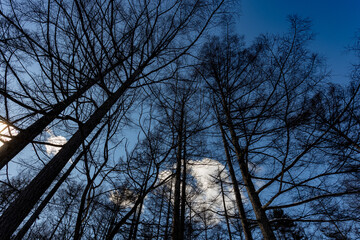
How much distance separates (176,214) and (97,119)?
8.85 feet

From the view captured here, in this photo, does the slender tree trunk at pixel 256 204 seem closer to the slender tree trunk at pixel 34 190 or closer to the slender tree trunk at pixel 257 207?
the slender tree trunk at pixel 257 207

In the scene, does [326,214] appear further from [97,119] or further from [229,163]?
[97,119]

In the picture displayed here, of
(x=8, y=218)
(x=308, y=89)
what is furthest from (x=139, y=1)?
(x=308, y=89)

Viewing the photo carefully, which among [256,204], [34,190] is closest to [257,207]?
[256,204]

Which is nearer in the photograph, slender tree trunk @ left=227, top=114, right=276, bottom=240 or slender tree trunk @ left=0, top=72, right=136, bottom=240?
slender tree trunk @ left=0, top=72, right=136, bottom=240

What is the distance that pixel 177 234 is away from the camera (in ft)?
10.3

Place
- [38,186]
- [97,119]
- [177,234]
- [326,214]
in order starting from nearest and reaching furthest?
1. [38,186]
2. [326,214]
3. [97,119]
4. [177,234]

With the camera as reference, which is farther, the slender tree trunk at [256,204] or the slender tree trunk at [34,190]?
the slender tree trunk at [256,204]

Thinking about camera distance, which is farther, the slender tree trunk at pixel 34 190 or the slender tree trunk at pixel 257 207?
the slender tree trunk at pixel 257 207

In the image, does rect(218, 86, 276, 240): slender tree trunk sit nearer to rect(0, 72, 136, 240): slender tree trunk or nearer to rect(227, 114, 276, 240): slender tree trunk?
rect(227, 114, 276, 240): slender tree trunk

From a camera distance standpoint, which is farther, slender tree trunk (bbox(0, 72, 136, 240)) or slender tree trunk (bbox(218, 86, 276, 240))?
slender tree trunk (bbox(218, 86, 276, 240))

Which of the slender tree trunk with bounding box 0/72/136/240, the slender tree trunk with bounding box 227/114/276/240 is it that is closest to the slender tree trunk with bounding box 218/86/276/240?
the slender tree trunk with bounding box 227/114/276/240

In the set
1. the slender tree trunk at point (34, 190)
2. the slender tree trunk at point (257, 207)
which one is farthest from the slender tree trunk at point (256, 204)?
the slender tree trunk at point (34, 190)

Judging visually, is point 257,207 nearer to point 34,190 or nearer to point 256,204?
point 256,204
